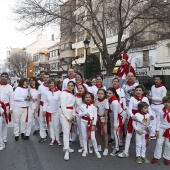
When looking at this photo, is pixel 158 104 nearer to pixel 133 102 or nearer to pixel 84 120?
pixel 133 102

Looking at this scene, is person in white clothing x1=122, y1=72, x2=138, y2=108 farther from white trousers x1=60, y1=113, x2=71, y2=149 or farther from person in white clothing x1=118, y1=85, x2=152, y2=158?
white trousers x1=60, y1=113, x2=71, y2=149

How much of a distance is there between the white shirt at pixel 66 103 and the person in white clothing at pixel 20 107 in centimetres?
164

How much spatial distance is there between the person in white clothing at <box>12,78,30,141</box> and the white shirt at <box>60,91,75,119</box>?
5.37 feet

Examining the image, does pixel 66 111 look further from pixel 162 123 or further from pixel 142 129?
pixel 162 123

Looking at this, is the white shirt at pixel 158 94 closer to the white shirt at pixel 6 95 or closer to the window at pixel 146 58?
the white shirt at pixel 6 95

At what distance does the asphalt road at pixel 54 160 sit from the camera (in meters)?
4.70

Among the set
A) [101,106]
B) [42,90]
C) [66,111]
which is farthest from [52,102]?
[101,106]

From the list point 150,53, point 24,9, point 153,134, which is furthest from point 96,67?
point 153,134

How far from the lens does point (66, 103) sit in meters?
5.45

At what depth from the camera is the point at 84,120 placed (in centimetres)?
538

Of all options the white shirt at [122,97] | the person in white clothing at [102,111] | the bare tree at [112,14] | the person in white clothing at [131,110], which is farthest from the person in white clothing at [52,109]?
the bare tree at [112,14]

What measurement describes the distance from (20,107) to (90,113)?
2.32 metres

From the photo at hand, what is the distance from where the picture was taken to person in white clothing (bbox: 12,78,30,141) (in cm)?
654

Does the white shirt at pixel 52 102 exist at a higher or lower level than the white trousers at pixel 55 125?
higher
